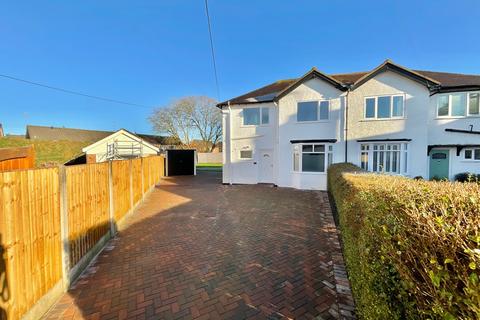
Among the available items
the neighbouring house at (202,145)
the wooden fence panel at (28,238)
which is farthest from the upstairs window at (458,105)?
the neighbouring house at (202,145)

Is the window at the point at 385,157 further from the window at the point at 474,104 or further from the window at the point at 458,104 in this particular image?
the window at the point at 474,104

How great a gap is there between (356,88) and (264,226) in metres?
10.6

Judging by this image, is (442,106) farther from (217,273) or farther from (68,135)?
(68,135)

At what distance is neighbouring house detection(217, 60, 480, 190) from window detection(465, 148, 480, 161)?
45 millimetres

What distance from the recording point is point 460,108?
12.6m

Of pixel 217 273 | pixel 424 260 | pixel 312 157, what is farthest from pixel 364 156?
pixel 424 260

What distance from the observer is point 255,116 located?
15.6 metres

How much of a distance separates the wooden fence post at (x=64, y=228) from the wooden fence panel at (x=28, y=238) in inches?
3.4

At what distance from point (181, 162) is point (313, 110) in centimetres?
1556

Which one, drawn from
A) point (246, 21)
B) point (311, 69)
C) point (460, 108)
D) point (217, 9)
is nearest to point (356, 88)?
point (311, 69)

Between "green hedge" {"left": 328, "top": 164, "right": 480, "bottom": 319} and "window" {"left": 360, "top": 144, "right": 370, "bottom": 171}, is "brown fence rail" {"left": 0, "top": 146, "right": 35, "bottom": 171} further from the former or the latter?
"window" {"left": 360, "top": 144, "right": 370, "bottom": 171}

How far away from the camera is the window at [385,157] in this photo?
40.7 ft

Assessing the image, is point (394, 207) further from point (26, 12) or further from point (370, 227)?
point (26, 12)

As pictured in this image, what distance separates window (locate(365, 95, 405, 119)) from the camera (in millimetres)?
12297
